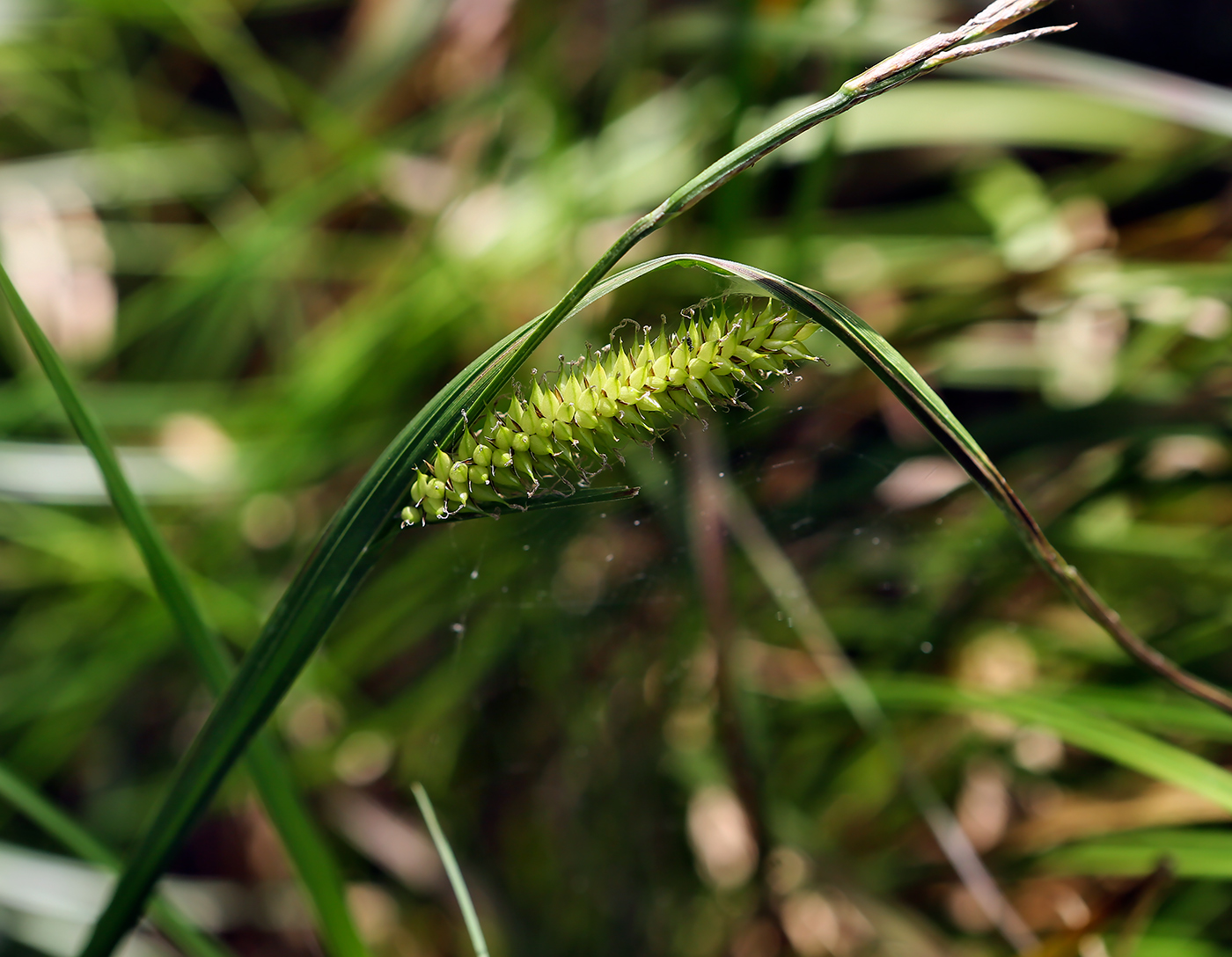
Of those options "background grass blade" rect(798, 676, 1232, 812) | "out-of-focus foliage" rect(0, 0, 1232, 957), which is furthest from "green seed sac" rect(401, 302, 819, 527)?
"background grass blade" rect(798, 676, 1232, 812)

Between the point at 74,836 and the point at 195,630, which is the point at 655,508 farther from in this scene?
the point at 74,836

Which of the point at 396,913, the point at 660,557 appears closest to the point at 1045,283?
the point at 660,557

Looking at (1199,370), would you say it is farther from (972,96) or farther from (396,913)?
(396,913)

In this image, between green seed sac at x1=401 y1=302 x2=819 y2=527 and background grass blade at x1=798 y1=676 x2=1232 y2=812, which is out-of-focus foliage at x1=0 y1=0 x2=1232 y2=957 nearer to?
background grass blade at x1=798 y1=676 x2=1232 y2=812

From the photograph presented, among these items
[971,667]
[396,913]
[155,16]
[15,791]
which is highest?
[155,16]

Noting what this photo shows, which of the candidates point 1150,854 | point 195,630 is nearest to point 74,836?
point 195,630
